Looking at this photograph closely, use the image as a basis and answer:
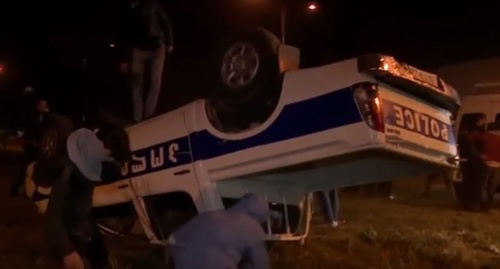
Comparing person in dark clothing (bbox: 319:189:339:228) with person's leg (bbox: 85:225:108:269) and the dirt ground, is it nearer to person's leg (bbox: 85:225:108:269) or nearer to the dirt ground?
the dirt ground

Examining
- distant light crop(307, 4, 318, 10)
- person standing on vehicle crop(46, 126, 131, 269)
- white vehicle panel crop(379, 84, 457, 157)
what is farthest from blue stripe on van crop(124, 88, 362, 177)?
distant light crop(307, 4, 318, 10)

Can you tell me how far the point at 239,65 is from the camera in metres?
7.20

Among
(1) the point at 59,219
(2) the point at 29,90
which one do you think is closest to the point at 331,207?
(1) the point at 59,219

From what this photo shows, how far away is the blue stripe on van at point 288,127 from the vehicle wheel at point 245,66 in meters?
0.39

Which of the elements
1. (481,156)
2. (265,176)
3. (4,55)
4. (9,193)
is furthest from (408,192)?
(4,55)

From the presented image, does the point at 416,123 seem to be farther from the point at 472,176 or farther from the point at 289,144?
the point at 472,176

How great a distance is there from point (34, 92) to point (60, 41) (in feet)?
9.84

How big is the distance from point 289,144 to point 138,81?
12.0 feet

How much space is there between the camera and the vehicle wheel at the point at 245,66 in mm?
7000

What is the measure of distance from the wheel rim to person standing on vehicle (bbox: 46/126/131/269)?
1163 millimetres

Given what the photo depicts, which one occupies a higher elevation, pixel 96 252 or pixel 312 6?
pixel 312 6

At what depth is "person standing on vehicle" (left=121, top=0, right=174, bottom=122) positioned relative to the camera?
31.9 feet

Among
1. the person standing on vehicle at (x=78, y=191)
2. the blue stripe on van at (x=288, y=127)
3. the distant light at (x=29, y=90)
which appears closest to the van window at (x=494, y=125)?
the blue stripe on van at (x=288, y=127)

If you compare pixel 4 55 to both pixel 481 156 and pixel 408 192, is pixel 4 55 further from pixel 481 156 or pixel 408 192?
pixel 481 156
